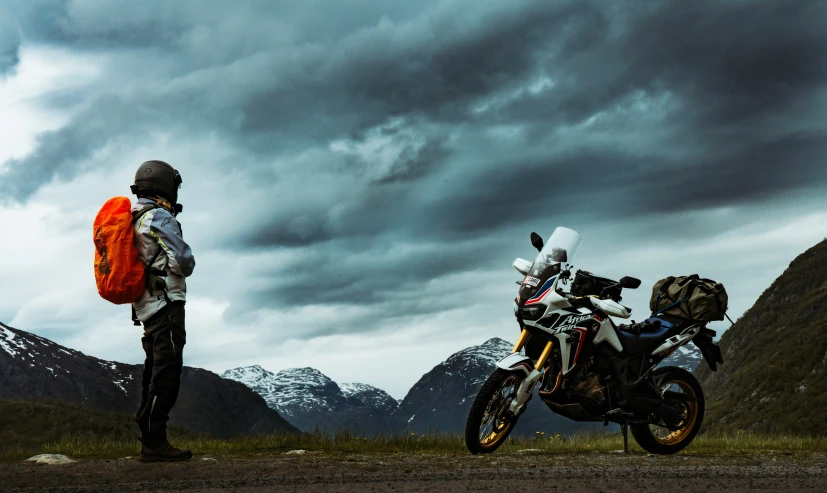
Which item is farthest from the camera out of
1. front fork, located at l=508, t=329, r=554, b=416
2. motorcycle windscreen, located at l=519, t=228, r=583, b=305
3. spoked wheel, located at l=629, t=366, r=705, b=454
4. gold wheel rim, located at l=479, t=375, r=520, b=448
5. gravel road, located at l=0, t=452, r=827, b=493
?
spoked wheel, located at l=629, t=366, r=705, b=454

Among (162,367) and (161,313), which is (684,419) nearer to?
(162,367)

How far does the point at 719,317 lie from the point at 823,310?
160 metres

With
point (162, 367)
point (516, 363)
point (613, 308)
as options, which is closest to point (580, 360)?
point (613, 308)

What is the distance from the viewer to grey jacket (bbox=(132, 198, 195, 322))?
871 cm

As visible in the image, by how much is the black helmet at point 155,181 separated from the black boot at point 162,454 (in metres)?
2.86

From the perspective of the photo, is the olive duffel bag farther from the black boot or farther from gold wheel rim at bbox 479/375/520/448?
the black boot

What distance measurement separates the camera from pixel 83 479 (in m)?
7.05

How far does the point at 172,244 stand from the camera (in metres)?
8.73

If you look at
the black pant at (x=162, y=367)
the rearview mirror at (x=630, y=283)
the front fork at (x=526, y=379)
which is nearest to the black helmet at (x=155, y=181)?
the black pant at (x=162, y=367)

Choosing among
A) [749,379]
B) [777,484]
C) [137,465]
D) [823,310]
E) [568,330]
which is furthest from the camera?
[823,310]

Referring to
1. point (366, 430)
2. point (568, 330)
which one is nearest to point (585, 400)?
point (568, 330)

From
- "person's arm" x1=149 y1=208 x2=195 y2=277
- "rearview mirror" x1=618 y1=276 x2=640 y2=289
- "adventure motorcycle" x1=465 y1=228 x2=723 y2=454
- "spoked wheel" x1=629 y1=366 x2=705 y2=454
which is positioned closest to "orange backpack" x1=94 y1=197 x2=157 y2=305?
"person's arm" x1=149 y1=208 x2=195 y2=277

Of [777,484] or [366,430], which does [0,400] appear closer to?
A: [366,430]

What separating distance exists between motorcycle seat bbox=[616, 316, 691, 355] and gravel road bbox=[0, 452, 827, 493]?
58.7 inches
